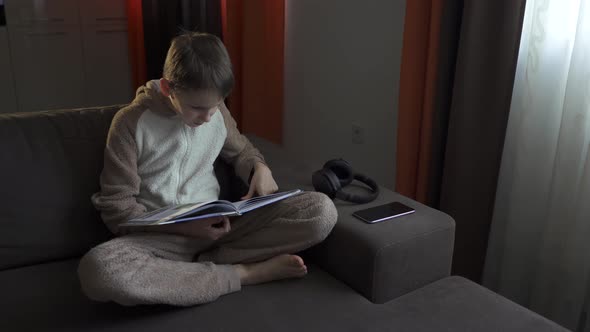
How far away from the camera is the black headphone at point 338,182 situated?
1.51 metres

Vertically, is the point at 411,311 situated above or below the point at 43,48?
below

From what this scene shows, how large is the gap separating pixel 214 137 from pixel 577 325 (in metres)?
1.26

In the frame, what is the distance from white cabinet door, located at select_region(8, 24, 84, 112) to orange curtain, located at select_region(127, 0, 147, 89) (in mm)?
281

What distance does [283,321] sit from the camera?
1.23m

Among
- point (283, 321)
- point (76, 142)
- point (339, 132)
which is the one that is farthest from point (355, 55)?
point (283, 321)

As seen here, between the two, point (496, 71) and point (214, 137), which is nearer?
point (214, 137)

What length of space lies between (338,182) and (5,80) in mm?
2325

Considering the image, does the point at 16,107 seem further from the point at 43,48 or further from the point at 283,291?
the point at 283,291

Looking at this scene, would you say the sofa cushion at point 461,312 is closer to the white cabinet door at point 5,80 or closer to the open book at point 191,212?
the open book at point 191,212

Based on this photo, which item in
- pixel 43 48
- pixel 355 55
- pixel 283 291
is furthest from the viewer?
pixel 43 48

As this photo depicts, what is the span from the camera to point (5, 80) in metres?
3.07

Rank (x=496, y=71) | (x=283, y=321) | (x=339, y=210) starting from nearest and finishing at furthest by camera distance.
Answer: (x=283, y=321)
(x=339, y=210)
(x=496, y=71)

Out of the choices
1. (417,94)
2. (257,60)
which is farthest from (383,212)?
(257,60)

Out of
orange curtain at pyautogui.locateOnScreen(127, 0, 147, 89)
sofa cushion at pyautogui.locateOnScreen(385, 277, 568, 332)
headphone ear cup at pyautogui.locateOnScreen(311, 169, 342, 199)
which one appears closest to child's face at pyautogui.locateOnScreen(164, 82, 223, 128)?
headphone ear cup at pyautogui.locateOnScreen(311, 169, 342, 199)
